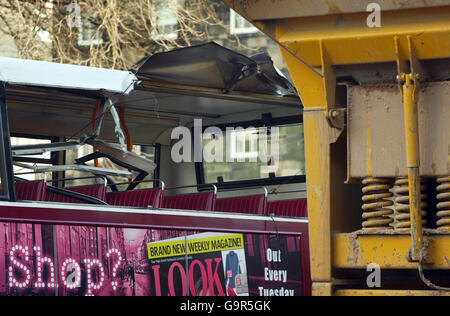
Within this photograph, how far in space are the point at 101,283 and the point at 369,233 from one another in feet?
9.05

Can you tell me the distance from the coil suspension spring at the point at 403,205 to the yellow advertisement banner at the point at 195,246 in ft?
9.57

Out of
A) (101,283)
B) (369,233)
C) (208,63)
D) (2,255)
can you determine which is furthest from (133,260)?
(369,233)

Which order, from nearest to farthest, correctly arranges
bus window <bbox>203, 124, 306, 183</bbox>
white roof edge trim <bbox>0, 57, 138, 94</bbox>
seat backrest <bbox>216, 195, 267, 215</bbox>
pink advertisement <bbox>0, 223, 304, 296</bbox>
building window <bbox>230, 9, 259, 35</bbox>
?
1. pink advertisement <bbox>0, 223, 304, 296</bbox>
2. white roof edge trim <bbox>0, 57, 138, 94</bbox>
3. seat backrest <bbox>216, 195, 267, 215</bbox>
4. bus window <bbox>203, 124, 306, 183</bbox>
5. building window <bbox>230, 9, 259, 35</bbox>

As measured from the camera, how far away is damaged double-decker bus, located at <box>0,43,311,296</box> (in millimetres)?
6629

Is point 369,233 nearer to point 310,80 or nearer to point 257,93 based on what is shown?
point 310,80

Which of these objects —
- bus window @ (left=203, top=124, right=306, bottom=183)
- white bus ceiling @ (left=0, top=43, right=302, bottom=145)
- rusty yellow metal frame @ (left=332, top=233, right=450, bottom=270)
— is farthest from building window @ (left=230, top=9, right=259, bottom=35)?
rusty yellow metal frame @ (left=332, top=233, right=450, bottom=270)

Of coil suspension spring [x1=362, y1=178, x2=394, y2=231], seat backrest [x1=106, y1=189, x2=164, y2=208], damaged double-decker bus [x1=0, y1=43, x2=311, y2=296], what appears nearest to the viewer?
coil suspension spring [x1=362, y1=178, x2=394, y2=231]

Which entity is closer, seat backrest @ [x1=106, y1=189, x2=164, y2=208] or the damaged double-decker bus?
the damaged double-decker bus

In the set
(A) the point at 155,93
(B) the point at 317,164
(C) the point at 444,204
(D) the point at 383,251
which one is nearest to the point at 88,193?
(A) the point at 155,93

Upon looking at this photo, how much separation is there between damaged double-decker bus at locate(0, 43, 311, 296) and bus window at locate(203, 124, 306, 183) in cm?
1

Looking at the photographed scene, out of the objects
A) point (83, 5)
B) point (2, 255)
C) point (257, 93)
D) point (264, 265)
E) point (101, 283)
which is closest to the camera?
point (2, 255)

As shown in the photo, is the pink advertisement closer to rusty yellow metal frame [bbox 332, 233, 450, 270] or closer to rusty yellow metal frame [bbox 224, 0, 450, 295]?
rusty yellow metal frame [bbox 224, 0, 450, 295]

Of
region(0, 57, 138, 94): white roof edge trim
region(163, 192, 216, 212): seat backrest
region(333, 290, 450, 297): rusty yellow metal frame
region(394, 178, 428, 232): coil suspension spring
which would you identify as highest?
region(0, 57, 138, 94): white roof edge trim

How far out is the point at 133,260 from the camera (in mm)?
6945
